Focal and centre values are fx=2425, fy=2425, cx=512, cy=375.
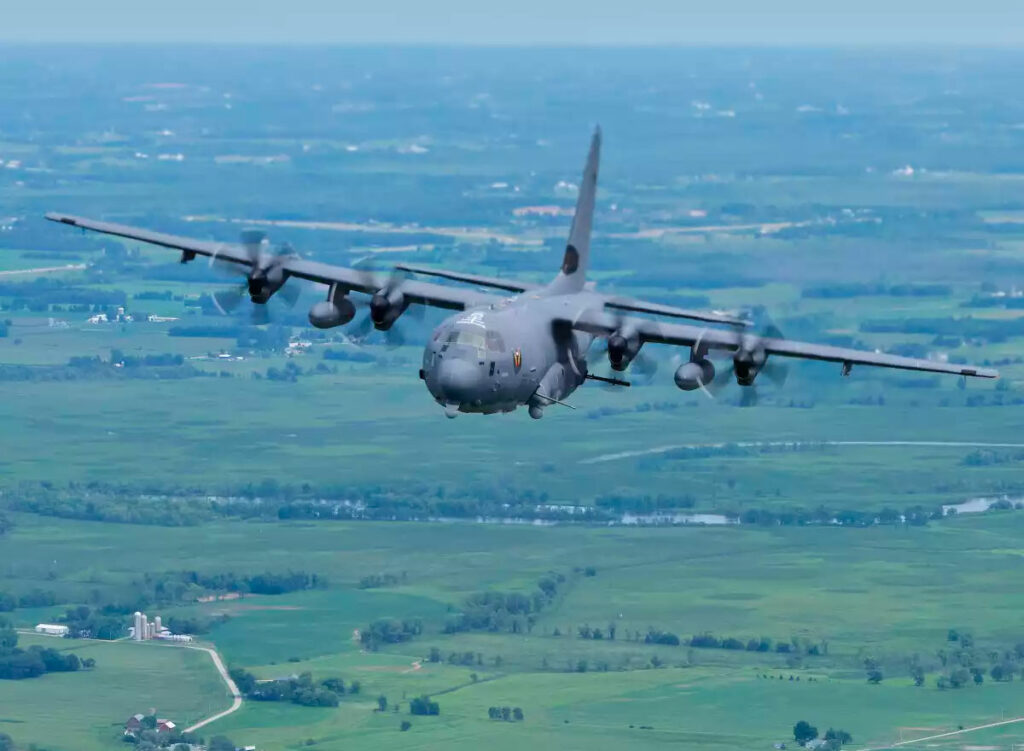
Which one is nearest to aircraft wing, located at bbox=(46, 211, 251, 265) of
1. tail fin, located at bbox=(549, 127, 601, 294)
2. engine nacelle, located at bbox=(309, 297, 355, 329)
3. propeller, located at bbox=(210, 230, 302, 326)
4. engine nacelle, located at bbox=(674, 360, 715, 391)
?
propeller, located at bbox=(210, 230, 302, 326)

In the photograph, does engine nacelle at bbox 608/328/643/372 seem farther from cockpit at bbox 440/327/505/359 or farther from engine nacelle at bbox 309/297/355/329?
engine nacelle at bbox 309/297/355/329

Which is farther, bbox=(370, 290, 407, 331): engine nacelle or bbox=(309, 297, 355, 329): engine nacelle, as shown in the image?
bbox=(309, 297, 355, 329): engine nacelle

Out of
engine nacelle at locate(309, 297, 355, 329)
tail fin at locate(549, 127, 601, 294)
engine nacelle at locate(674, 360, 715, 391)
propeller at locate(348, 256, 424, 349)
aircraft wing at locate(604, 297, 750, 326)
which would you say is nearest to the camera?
aircraft wing at locate(604, 297, 750, 326)

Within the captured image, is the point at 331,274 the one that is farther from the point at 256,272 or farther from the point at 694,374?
the point at 694,374

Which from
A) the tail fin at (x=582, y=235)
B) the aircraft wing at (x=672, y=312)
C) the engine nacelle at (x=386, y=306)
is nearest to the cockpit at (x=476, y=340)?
the aircraft wing at (x=672, y=312)

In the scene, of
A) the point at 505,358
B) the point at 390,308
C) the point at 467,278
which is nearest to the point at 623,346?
the point at 505,358

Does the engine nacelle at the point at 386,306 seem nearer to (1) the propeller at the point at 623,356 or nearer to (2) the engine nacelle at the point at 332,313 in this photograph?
→ (2) the engine nacelle at the point at 332,313

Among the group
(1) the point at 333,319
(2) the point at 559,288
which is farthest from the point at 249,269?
(2) the point at 559,288
